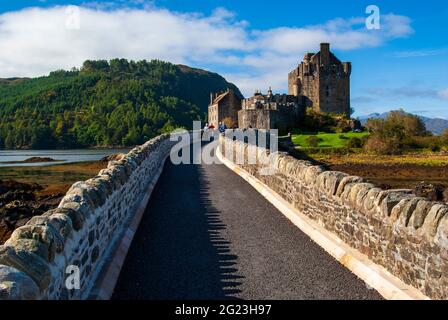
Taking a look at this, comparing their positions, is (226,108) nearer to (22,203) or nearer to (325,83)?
(325,83)

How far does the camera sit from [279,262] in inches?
288

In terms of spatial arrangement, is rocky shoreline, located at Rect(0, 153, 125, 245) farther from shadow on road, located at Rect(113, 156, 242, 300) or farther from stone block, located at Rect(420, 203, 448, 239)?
stone block, located at Rect(420, 203, 448, 239)

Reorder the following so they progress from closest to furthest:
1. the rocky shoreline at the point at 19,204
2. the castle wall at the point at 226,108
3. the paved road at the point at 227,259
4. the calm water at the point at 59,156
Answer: the paved road at the point at 227,259, the rocky shoreline at the point at 19,204, the calm water at the point at 59,156, the castle wall at the point at 226,108

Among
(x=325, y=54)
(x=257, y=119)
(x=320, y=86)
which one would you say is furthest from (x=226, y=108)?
(x=257, y=119)

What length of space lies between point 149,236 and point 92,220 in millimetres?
2905

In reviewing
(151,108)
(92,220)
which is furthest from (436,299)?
(151,108)

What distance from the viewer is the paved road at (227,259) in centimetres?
611

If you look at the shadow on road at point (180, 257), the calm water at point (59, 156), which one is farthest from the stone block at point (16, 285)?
the calm water at point (59, 156)

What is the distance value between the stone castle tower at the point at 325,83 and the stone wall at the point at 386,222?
59660mm

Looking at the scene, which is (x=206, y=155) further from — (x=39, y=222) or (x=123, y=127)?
A: (x=123, y=127)

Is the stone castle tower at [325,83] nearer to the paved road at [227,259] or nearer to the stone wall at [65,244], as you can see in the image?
the paved road at [227,259]

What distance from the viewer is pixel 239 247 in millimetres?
8156

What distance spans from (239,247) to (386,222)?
2710mm

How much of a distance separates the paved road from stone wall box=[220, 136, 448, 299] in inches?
18.7
